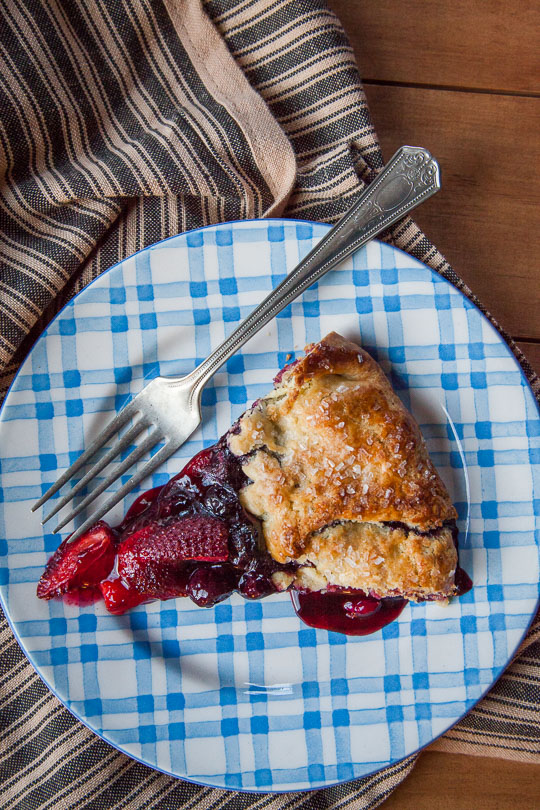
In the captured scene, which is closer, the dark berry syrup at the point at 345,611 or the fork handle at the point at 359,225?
the fork handle at the point at 359,225

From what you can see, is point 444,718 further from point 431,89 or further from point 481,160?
point 431,89

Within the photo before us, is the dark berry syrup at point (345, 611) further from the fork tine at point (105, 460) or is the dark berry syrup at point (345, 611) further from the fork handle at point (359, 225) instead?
the fork handle at point (359, 225)

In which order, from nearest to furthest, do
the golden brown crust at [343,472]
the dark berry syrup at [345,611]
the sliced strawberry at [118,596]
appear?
the golden brown crust at [343,472], the sliced strawberry at [118,596], the dark berry syrup at [345,611]

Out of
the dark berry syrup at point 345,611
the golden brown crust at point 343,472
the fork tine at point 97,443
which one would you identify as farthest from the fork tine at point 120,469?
the dark berry syrup at point 345,611

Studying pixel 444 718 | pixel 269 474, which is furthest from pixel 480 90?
pixel 444 718

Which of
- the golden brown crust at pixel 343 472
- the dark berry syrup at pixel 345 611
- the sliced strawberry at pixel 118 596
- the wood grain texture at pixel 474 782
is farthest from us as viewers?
the wood grain texture at pixel 474 782

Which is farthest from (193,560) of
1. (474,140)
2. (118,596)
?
(474,140)
